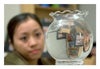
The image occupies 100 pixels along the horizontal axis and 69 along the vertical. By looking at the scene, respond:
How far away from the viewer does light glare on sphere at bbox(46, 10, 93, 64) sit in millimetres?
579

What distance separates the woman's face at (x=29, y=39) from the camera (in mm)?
714

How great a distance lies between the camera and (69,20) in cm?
61

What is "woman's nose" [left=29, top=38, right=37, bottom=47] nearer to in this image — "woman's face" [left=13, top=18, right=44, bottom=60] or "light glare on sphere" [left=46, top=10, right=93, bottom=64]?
"woman's face" [left=13, top=18, right=44, bottom=60]

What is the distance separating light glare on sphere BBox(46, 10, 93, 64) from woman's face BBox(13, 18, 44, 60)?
12cm

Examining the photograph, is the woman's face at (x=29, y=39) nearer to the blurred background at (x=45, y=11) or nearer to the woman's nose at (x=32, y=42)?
the woman's nose at (x=32, y=42)

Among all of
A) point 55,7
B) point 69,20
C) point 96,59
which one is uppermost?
point 55,7

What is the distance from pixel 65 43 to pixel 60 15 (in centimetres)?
10

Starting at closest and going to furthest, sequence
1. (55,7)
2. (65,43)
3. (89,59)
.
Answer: (65,43) → (89,59) → (55,7)

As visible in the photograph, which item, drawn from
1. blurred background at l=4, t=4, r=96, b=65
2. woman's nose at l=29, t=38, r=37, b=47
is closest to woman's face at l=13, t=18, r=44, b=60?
woman's nose at l=29, t=38, r=37, b=47

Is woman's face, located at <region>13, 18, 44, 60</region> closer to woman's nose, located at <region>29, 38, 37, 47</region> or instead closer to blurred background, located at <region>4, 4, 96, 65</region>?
woman's nose, located at <region>29, 38, 37, 47</region>

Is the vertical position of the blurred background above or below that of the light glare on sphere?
above

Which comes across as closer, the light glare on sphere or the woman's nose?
the light glare on sphere

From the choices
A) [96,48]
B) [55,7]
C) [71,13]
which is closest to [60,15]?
[71,13]
